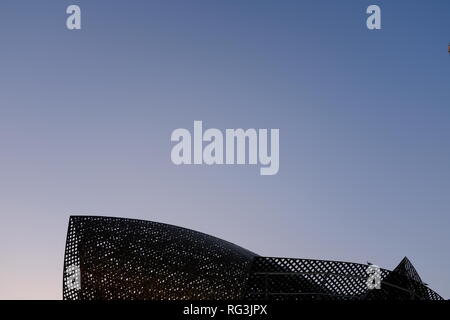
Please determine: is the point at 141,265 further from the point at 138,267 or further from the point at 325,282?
the point at 325,282

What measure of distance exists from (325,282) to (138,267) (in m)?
14.6

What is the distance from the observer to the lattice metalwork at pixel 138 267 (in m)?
36.8

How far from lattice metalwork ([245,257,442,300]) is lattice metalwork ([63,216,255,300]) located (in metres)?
6.83

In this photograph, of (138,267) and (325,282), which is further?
(138,267)

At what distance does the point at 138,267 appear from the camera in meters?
37.7

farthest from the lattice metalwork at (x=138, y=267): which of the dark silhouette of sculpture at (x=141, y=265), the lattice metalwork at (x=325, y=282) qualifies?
the lattice metalwork at (x=325, y=282)

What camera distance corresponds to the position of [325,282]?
27.8 metres

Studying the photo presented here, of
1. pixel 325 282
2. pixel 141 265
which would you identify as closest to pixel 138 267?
pixel 141 265

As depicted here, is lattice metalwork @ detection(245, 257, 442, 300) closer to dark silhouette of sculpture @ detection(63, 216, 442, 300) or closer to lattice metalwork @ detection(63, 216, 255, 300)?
dark silhouette of sculpture @ detection(63, 216, 442, 300)

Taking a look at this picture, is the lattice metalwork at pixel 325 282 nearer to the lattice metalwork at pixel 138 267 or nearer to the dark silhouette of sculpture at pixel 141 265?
the dark silhouette of sculpture at pixel 141 265

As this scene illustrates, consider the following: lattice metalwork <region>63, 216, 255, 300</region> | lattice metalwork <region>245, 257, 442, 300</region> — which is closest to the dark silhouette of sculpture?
lattice metalwork <region>63, 216, 255, 300</region>

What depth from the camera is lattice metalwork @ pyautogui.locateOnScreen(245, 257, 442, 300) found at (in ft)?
86.7
